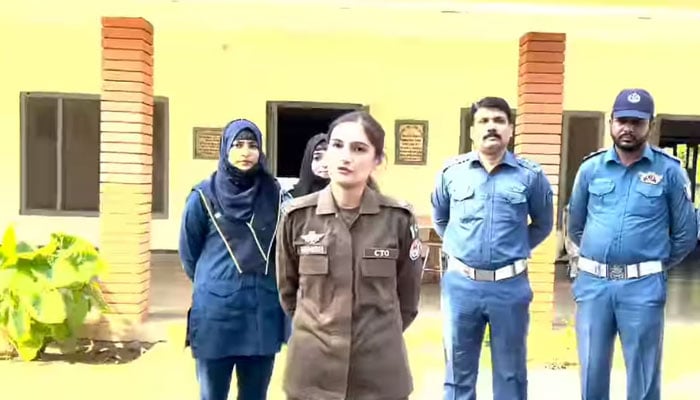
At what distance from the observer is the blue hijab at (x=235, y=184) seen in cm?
317

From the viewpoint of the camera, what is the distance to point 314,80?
31.7ft

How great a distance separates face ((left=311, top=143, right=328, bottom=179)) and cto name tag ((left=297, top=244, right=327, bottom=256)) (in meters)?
1.27

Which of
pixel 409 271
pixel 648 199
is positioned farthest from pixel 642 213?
pixel 409 271

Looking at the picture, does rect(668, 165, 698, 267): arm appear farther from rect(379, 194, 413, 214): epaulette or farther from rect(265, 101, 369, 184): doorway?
rect(265, 101, 369, 184): doorway

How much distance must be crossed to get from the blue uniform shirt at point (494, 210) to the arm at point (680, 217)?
552 mm

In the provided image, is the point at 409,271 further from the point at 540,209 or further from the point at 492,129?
the point at 540,209

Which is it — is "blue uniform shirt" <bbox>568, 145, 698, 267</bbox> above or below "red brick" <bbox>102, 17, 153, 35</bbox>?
below

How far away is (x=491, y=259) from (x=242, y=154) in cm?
123

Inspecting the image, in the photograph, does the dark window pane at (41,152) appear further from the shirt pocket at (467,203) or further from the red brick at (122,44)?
the shirt pocket at (467,203)

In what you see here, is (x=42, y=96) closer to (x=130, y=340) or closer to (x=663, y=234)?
(x=130, y=340)

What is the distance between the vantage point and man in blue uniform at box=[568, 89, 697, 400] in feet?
11.3

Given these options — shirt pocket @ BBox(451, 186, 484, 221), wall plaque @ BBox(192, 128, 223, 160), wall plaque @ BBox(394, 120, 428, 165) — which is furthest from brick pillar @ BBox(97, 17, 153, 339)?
wall plaque @ BBox(394, 120, 428, 165)

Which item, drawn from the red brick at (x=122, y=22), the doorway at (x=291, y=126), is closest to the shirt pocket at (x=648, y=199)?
the red brick at (x=122, y=22)

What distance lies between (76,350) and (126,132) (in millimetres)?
1656
